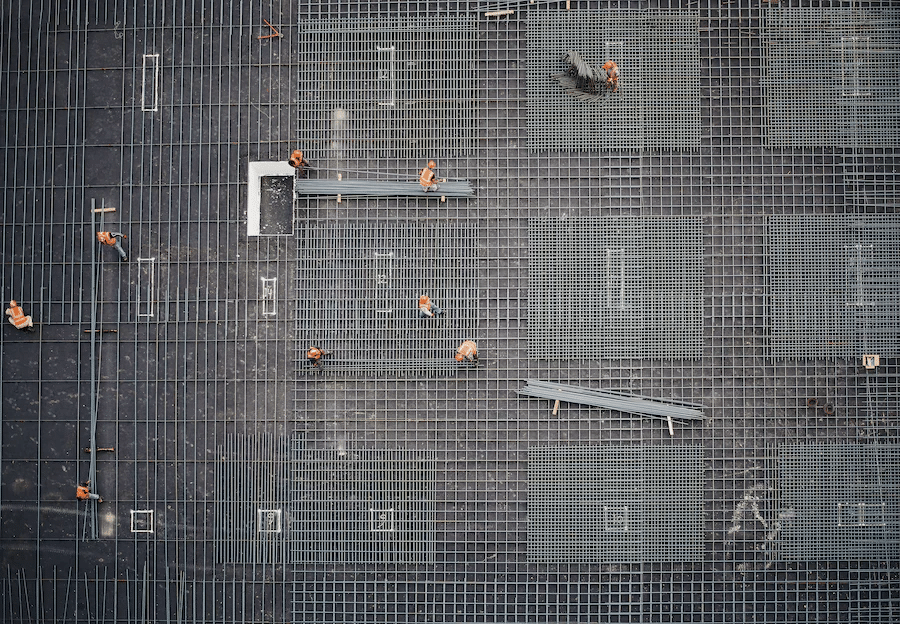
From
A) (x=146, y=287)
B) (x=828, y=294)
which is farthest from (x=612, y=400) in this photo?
(x=146, y=287)

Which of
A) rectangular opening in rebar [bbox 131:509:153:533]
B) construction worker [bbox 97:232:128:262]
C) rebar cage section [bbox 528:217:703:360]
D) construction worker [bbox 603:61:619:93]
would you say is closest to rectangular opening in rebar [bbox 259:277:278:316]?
construction worker [bbox 97:232:128:262]

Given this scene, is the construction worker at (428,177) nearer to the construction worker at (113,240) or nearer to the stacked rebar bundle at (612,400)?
the stacked rebar bundle at (612,400)

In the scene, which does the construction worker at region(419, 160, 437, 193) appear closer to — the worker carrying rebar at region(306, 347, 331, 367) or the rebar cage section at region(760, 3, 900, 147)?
the worker carrying rebar at region(306, 347, 331, 367)

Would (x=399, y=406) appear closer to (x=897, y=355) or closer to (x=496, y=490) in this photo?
(x=496, y=490)

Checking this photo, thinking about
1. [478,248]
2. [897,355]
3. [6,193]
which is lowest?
[897,355]

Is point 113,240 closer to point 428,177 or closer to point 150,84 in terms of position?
point 150,84

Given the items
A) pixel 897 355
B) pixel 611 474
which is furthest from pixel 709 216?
pixel 611 474
